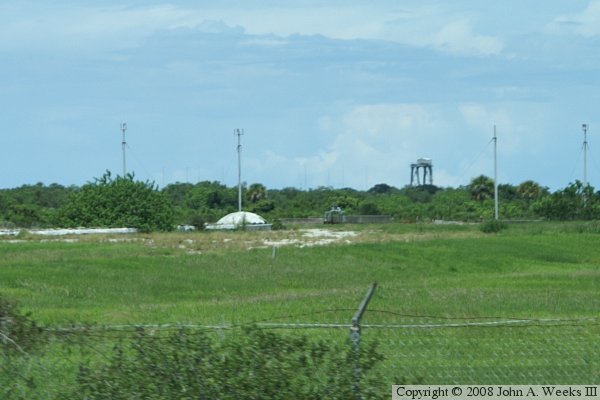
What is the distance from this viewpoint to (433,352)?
1316 centimetres

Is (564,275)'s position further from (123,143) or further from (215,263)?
(123,143)

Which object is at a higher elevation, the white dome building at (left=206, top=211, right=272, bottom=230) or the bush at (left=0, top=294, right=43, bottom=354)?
the white dome building at (left=206, top=211, right=272, bottom=230)

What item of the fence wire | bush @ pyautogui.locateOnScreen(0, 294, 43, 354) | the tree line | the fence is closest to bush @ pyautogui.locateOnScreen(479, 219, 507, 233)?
the tree line

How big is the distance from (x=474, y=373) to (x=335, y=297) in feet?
43.4

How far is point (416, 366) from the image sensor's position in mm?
11648

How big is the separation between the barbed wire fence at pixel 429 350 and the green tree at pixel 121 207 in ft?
197

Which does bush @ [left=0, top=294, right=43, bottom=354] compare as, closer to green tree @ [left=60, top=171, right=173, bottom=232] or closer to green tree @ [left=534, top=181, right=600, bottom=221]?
green tree @ [left=60, top=171, right=173, bottom=232]

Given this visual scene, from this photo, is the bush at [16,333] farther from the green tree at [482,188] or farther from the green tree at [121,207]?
the green tree at [482,188]

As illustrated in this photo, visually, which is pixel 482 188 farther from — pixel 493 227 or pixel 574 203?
pixel 493 227

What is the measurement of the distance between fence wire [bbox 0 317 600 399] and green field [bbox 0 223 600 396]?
39 millimetres

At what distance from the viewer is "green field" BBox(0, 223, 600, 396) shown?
12530 millimetres

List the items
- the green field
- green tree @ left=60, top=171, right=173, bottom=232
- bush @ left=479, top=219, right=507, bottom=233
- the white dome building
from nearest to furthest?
the green field
bush @ left=479, top=219, right=507, bottom=233
green tree @ left=60, top=171, right=173, bottom=232
the white dome building

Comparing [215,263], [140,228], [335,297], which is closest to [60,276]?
[215,263]

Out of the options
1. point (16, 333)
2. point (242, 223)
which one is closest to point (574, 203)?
point (242, 223)
